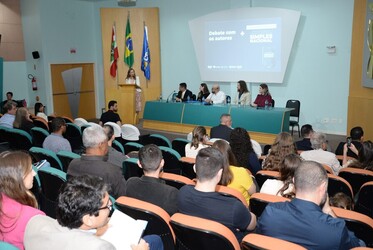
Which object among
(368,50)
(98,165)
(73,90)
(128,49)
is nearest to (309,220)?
(98,165)

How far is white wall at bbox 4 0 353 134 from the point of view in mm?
8648

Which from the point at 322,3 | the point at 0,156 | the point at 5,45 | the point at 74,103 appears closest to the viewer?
the point at 0,156

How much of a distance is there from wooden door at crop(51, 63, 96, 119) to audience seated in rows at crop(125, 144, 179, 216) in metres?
9.77

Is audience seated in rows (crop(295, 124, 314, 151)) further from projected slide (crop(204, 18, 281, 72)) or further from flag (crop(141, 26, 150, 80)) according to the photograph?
flag (crop(141, 26, 150, 80))

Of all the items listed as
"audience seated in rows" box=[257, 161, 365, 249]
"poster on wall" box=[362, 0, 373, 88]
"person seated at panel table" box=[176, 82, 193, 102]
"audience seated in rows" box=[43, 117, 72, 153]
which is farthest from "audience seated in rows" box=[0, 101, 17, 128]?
"poster on wall" box=[362, 0, 373, 88]

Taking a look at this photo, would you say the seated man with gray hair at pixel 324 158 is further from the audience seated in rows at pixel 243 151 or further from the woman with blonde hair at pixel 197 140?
the woman with blonde hair at pixel 197 140

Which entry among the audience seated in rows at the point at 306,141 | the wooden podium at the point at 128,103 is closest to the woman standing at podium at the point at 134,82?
the wooden podium at the point at 128,103

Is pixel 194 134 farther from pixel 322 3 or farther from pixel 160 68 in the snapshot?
pixel 160 68

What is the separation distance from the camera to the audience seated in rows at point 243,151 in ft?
13.6

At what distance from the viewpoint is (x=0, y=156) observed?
7.57ft

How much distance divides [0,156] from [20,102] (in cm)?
940

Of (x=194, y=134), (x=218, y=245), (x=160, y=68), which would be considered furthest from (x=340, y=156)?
(x=160, y=68)

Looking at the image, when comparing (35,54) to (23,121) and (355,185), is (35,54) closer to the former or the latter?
(23,121)

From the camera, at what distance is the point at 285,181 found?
289cm
